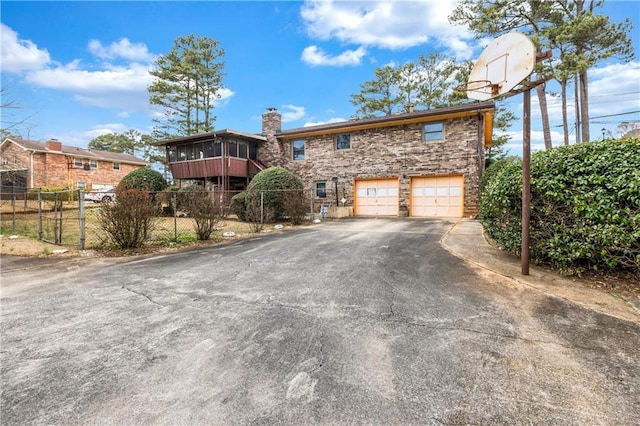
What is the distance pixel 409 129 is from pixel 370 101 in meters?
11.3

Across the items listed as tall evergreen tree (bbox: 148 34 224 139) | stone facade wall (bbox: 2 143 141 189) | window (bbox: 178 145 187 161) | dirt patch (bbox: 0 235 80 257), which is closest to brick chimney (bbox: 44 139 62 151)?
stone facade wall (bbox: 2 143 141 189)

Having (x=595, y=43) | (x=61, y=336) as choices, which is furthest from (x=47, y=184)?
(x=595, y=43)

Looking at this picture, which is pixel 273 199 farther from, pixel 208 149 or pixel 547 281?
pixel 547 281

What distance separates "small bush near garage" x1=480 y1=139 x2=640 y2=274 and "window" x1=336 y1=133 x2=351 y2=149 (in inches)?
462

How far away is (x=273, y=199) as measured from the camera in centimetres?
1187

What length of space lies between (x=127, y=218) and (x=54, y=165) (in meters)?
27.3

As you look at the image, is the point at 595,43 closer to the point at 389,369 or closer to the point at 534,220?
the point at 534,220

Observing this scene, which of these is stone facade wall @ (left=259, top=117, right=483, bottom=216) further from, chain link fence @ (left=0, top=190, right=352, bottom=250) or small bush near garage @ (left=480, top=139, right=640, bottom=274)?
small bush near garage @ (left=480, top=139, right=640, bottom=274)

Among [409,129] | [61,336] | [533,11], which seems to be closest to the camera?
[61,336]

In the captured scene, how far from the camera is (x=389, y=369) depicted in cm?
211

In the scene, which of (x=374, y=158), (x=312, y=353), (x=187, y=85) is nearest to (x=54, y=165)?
(x=187, y=85)

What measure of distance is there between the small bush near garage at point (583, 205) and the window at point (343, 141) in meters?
11.7

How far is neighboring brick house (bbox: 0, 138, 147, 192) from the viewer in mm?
24516

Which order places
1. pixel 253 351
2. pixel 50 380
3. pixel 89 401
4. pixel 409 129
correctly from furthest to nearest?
pixel 409 129, pixel 253 351, pixel 50 380, pixel 89 401
